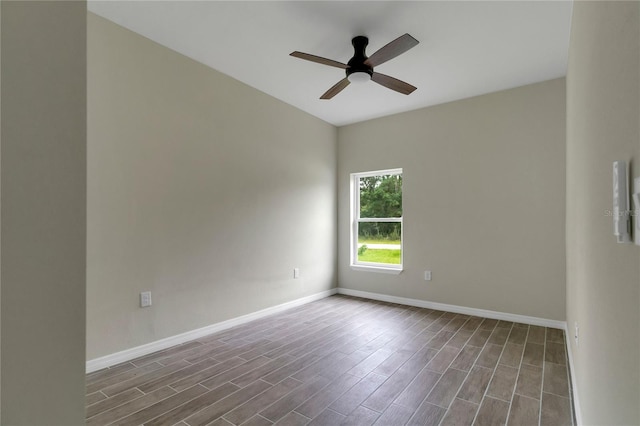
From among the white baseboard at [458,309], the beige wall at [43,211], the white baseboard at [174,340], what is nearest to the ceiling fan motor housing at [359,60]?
the beige wall at [43,211]

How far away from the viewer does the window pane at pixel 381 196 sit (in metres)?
4.87

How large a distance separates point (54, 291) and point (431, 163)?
14.2ft

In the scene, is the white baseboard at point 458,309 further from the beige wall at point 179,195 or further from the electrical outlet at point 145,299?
the electrical outlet at point 145,299

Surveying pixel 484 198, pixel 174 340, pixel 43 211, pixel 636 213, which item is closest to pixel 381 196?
pixel 484 198

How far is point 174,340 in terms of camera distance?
10.0 ft

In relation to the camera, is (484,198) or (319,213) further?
(319,213)

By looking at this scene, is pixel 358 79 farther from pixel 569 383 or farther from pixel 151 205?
pixel 569 383

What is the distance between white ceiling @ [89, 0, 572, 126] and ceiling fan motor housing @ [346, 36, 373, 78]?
0.06 m

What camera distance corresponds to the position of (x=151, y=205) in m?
2.90

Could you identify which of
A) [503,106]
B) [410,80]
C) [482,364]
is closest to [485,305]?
[482,364]

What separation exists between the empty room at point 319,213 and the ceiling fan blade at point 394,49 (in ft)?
0.05

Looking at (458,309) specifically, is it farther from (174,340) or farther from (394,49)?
(174,340)

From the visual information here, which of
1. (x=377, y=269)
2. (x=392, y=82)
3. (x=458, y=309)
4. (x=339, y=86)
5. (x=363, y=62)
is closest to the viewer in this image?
(x=363, y=62)

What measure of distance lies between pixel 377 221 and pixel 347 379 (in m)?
2.97
